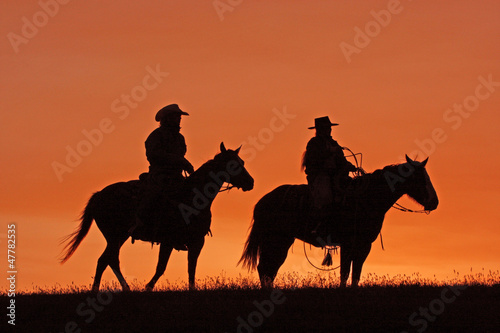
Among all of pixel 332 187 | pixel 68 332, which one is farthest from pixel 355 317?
pixel 332 187

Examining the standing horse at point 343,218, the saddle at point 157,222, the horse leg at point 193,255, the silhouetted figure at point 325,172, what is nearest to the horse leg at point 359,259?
the standing horse at point 343,218

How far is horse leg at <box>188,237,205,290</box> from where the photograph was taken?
19.1 meters

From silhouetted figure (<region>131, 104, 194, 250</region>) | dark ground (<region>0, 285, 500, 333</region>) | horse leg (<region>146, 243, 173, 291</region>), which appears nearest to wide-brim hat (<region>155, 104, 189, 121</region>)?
silhouetted figure (<region>131, 104, 194, 250</region>)

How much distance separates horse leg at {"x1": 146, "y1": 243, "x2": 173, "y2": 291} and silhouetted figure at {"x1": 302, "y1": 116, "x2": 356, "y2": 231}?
11.7 feet

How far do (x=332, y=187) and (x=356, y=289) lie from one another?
387 cm

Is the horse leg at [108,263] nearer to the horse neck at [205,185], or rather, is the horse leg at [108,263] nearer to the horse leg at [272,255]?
the horse neck at [205,185]

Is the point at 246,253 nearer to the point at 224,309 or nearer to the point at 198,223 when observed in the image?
the point at 198,223

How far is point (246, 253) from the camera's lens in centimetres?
2208

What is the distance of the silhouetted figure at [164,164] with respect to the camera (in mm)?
20047

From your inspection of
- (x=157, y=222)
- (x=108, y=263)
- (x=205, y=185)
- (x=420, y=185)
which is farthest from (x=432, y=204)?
(x=108, y=263)

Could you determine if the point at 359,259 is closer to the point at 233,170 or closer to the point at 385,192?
the point at 385,192

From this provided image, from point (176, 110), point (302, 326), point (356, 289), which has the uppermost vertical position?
point (176, 110)

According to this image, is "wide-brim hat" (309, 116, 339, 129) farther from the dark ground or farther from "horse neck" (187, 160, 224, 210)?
the dark ground

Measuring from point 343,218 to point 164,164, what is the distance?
14.0ft
